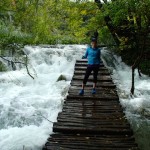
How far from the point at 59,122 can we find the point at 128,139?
1.83 m

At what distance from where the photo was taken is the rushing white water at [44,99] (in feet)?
22.4

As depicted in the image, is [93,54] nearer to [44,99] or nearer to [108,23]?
[44,99]

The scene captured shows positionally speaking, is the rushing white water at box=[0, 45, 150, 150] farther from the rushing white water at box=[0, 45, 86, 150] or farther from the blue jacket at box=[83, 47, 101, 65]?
the blue jacket at box=[83, 47, 101, 65]

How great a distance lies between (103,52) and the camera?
17422 millimetres

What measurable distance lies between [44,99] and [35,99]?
36 cm

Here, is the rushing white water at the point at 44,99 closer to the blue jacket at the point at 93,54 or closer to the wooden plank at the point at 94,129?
the wooden plank at the point at 94,129

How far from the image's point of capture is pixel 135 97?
10633 millimetres

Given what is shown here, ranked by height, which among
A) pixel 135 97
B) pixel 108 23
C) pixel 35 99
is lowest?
pixel 35 99

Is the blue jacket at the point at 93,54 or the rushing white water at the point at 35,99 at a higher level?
the blue jacket at the point at 93,54

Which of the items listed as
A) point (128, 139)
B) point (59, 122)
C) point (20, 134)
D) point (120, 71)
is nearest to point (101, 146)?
point (128, 139)

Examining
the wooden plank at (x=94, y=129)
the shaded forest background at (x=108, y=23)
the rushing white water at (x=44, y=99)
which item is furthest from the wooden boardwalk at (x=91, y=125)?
the shaded forest background at (x=108, y=23)

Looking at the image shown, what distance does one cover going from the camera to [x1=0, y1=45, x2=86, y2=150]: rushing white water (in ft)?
21.6

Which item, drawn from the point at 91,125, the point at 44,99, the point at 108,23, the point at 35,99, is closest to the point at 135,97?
the point at 44,99

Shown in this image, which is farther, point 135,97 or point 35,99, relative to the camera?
point 135,97
